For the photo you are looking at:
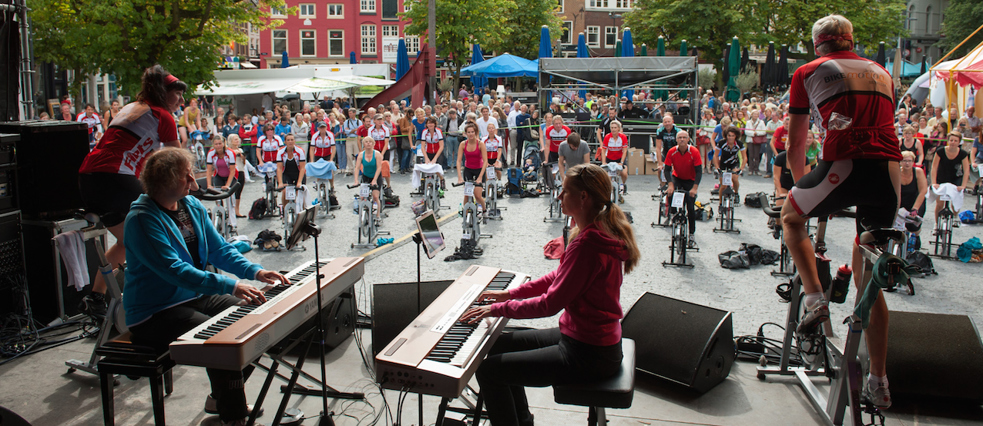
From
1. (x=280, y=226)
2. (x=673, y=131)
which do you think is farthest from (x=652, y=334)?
(x=673, y=131)

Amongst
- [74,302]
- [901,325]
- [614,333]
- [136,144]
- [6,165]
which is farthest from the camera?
[74,302]

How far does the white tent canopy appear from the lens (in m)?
26.3

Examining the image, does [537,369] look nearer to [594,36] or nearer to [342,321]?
[342,321]

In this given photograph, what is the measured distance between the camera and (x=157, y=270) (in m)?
3.95

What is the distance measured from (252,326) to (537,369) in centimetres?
148

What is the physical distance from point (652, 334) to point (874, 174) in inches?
72.9

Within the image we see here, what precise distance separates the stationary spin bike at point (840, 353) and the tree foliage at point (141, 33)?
17.4 metres

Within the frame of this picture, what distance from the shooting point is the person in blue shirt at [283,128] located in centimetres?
1779

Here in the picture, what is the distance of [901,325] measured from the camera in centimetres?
467

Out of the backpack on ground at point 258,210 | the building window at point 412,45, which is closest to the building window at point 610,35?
the building window at point 412,45

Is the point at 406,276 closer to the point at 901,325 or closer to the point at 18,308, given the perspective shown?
the point at 18,308

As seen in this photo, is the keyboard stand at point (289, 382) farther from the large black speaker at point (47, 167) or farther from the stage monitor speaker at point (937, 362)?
the stage monitor speaker at point (937, 362)

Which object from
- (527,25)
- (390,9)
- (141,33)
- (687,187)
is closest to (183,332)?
(687,187)

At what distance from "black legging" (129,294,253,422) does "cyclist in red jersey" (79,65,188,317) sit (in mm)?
1576
